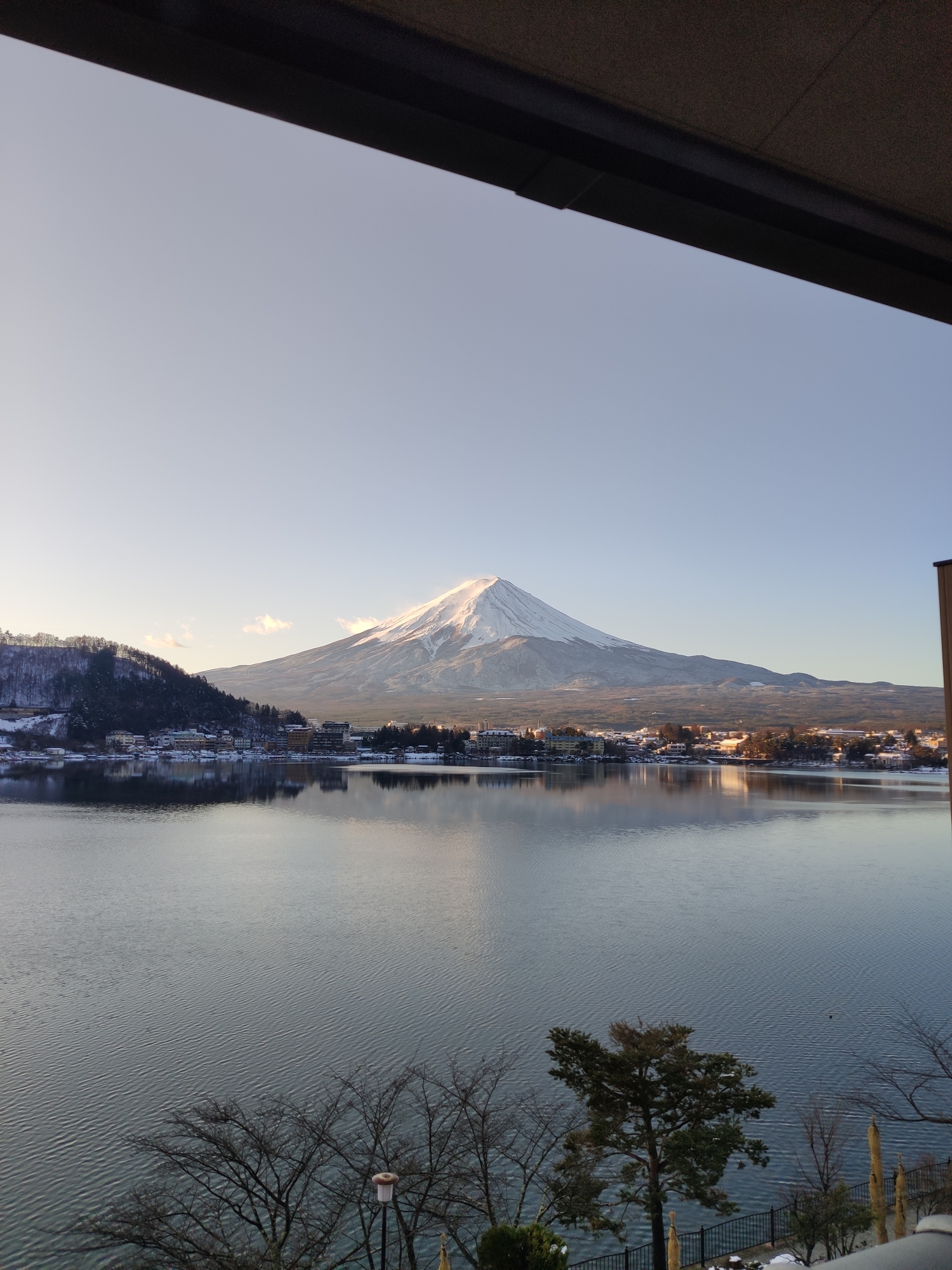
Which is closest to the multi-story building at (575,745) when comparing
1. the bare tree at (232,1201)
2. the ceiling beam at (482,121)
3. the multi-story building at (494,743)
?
the multi-story building at (494,743)

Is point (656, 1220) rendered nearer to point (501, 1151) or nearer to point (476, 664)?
point (501, 1151)

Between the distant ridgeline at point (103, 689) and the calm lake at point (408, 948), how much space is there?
31.1 ft

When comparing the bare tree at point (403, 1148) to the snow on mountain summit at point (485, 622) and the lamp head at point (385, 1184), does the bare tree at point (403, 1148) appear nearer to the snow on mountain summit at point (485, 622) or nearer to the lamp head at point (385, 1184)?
the lamp head at point (385, 1184)

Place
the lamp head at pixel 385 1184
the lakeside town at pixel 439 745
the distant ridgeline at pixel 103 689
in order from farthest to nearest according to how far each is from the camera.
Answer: the lakeside town at pixel 439 745 → the distant ridgeline at pixel 103 689 → the lamp head at pixel 385 1184

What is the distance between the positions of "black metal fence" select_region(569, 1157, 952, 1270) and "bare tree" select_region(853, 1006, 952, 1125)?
84.5 inches

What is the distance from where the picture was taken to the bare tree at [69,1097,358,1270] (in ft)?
20.8

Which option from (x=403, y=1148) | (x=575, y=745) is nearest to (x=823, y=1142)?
(x=403, y=1148)

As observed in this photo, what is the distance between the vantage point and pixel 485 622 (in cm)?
7881

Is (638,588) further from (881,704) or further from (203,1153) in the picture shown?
(203,1153)

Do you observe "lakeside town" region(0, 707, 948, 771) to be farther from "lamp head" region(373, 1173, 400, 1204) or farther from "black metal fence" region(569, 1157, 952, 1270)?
"lamp head" region(373, 1173, 400, 1204)

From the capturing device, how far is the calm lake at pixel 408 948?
1073 centimetres

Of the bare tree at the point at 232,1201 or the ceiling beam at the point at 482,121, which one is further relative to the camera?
the bare tree at the point at 232,1201

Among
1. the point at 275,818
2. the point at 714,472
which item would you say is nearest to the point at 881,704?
the point at 714,472

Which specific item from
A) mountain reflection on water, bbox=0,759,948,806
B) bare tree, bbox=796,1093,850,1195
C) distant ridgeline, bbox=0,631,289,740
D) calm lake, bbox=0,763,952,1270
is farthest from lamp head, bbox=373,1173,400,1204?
distant ridgeline, bbox=0,631,289,740
